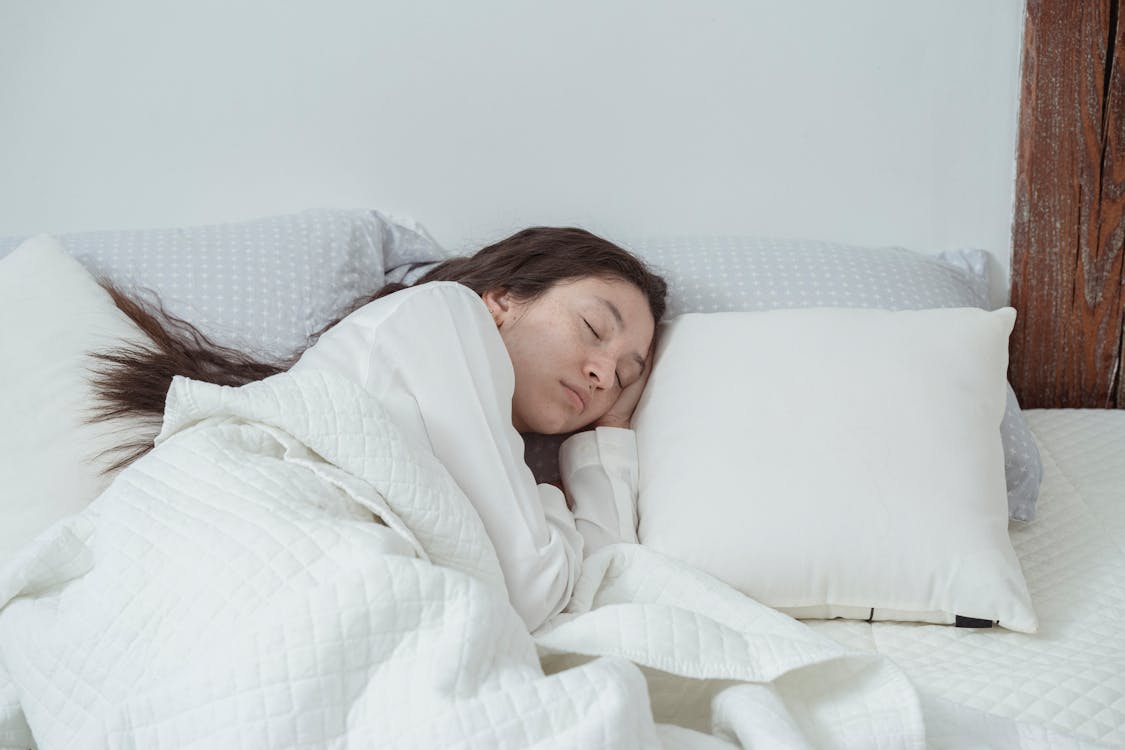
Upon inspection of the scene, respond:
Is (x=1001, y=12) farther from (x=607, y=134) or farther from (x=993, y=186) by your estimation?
(x=607, y=134)

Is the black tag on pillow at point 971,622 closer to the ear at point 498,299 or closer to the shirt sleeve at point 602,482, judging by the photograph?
the shirt sleeve at point 602,482

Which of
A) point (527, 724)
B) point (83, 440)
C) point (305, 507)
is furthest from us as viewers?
point (83, 440)

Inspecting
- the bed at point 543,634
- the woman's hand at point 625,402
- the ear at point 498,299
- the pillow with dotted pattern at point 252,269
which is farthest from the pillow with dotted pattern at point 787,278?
the pillow with dotted pattern at point 252,269

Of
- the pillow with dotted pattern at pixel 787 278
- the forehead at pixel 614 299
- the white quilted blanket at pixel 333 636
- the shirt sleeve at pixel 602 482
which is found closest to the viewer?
the white quilted blanket at pixel 333 636

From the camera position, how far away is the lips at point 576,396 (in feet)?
4.67

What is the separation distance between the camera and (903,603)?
1195 millimetres

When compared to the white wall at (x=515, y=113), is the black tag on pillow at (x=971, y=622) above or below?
below

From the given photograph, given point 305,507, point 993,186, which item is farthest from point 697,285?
point 305,507

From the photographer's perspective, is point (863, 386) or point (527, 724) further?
point (863, 386)

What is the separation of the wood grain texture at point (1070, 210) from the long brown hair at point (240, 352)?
75cm

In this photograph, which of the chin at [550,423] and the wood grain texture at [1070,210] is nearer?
the chin at [550,423]

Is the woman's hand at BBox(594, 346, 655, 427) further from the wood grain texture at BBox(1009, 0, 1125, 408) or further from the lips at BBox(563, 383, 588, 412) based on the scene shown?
the wood grain texture at BBox(1009, 0, 1125, 408)

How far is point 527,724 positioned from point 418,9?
4.43 feet

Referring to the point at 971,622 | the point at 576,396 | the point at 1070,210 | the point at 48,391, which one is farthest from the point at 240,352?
the point at 1070,210
